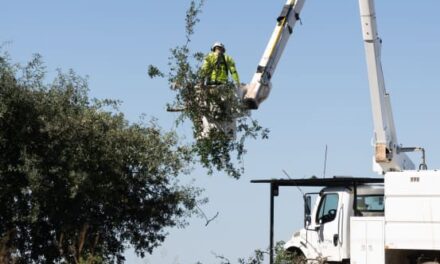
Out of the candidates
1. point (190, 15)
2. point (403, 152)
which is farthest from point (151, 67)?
point (403, 152)


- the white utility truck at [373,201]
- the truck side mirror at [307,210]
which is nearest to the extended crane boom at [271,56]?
the white utility truck at [373,201]

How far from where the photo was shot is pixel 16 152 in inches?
765

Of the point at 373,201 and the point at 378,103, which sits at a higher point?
the point at 378,103

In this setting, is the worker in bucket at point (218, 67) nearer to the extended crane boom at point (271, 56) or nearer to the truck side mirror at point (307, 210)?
the extended crane boom at point (271, 56)

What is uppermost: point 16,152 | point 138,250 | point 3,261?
point 16,152

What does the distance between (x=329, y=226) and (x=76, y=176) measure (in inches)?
226

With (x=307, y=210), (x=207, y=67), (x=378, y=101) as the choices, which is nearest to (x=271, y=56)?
(x=207, y=67)

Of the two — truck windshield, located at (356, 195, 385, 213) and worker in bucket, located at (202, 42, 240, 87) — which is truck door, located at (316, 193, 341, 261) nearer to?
truck windshield, located at (356, 195, 385, 213)

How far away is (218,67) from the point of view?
1480cm

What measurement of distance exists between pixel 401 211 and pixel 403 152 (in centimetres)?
315

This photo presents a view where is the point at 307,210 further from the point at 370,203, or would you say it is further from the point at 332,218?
the point at 370,203

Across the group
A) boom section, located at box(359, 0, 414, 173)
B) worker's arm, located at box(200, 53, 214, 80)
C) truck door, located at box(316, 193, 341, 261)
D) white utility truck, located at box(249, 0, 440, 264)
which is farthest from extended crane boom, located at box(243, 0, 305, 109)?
truck door, located at box(316, 193, 341, 261)

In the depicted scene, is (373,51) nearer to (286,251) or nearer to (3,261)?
(286,251)

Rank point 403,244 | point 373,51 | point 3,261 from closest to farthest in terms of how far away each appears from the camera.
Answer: point 3,261 < point 403,244 < point 373,51
